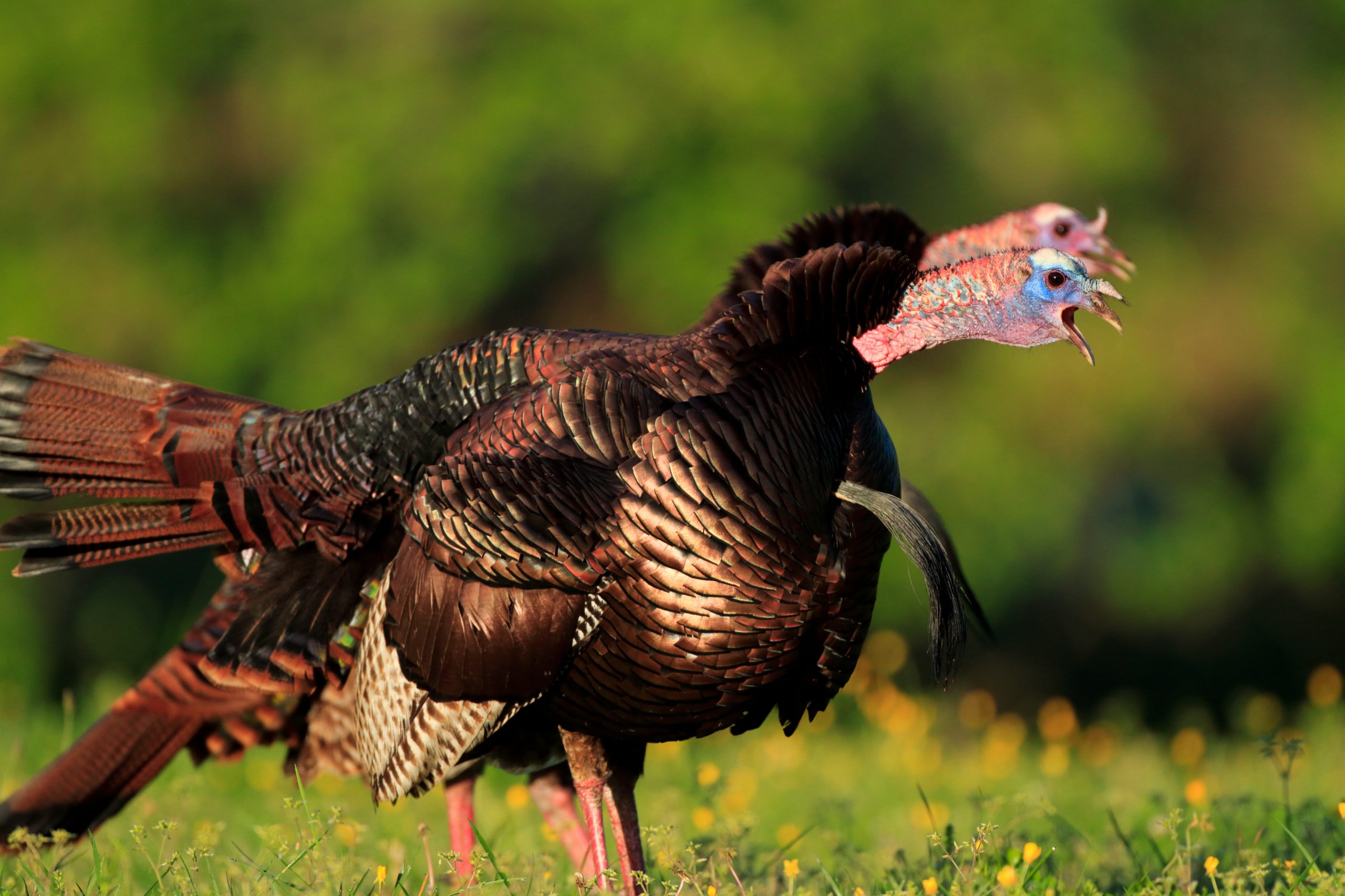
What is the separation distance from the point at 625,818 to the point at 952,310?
1.35 m

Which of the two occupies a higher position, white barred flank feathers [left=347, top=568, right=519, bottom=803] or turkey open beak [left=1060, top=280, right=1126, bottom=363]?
turkey open beak [left=1060, top=280, right=1126, bottom=363]

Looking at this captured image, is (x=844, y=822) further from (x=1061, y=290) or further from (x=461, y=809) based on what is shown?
(x=1061, y=290)

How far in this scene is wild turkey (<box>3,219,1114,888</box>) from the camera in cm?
296

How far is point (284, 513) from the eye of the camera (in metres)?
3.30

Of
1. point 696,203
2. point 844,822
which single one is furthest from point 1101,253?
point 696,203

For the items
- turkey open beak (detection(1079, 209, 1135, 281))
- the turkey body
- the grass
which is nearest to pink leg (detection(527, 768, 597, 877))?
the grass

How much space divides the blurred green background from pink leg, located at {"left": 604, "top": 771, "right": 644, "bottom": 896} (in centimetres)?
490

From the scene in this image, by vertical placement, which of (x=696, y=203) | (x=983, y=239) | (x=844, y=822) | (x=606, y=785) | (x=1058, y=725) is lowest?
(x=1058, y=725)

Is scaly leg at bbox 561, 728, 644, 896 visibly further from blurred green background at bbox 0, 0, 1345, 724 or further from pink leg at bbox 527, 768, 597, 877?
blurred green background at bbox 0, 0, 1345, 724

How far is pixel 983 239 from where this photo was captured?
4.40 meters

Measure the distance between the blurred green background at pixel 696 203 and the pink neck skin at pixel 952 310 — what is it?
4726mm

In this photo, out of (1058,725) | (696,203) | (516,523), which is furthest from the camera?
(696,203)

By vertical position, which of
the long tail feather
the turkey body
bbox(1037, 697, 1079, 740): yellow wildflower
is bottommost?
bbox(1037, 697, 1079, 740): yellow wildflower

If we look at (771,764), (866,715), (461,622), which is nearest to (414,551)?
(461,622)
